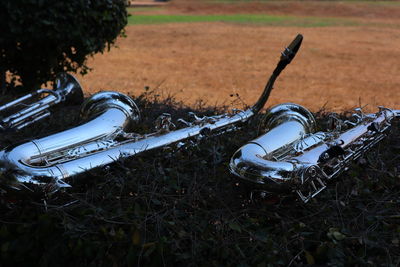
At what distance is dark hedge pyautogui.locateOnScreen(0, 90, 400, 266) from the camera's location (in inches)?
83.5

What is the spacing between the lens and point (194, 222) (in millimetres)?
2279

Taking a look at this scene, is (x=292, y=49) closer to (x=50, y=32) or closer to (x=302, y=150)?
(x=302, y=150)

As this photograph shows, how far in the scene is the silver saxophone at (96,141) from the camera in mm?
2518

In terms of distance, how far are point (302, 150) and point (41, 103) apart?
→ 2.19 metres

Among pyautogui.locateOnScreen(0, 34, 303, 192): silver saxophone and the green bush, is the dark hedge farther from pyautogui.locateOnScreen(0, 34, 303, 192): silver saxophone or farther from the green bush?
the green bush

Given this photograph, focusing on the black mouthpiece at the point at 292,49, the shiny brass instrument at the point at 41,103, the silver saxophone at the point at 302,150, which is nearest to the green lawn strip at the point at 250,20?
the shiny brass instrument at the point at 41,103

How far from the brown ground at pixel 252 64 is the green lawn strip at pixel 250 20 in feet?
3.84

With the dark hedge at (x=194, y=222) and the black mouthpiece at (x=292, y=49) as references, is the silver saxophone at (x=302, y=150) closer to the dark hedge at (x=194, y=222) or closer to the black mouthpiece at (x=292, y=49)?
the dark hedge at (x=194, y=222)

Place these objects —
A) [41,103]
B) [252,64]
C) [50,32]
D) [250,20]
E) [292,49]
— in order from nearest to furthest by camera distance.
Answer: [292,49] → [41,103] → [50,32] → [252,64] → [250,20]

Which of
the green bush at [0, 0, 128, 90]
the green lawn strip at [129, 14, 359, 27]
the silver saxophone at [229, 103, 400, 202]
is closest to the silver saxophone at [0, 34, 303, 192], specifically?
the silver saxophone at [229, 103, 400, 202]

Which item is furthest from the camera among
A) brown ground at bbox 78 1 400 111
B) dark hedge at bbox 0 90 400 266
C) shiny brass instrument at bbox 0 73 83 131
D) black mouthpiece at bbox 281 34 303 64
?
brown ground at bbox 78 1 400 111

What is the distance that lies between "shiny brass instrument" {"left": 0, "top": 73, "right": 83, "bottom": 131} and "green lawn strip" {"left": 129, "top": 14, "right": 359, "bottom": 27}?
52.5 ft

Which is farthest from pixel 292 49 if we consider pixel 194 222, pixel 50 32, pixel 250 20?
pixel 250 20

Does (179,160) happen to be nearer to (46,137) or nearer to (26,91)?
(46,137)
